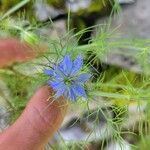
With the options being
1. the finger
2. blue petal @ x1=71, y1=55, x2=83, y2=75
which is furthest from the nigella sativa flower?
the finger

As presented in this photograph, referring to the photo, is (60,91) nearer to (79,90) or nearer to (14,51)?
(79,90)

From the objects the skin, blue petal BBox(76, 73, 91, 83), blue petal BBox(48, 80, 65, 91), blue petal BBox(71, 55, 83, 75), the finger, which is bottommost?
the skin

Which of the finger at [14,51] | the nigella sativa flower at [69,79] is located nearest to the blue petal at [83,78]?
the nigella sativa flower at [69,79]

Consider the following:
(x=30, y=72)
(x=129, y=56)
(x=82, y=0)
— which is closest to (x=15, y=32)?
(x=30, y=72)

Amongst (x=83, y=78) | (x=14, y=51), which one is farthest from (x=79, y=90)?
(x=14, y=51)

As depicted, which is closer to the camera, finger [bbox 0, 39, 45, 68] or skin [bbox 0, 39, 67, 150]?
skin [bbox 0, 39, 67, 150]

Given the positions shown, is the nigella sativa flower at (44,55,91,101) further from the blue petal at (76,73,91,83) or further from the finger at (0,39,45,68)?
the finger at (0,39,45,68)
